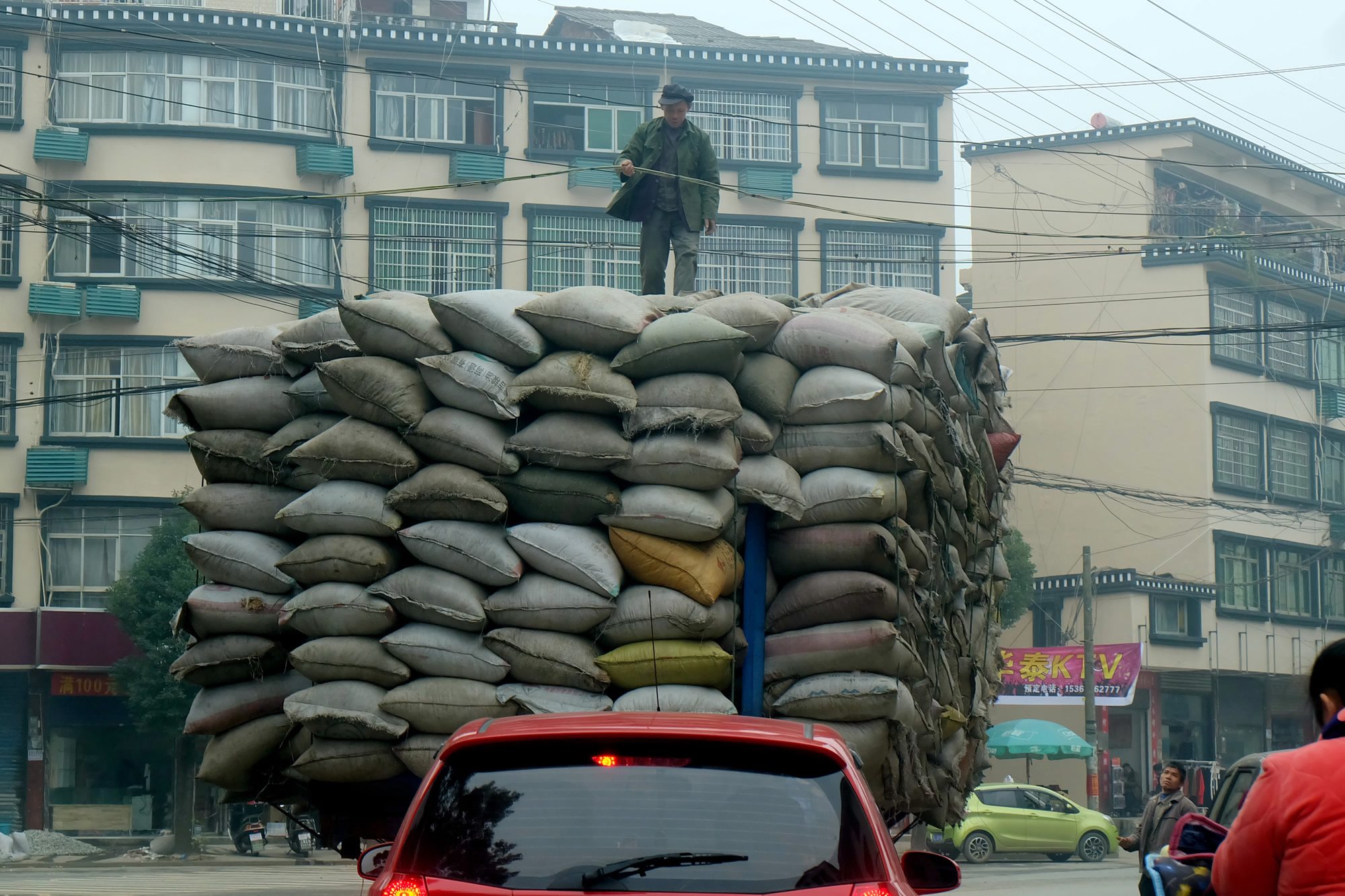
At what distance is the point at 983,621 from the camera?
298 inches

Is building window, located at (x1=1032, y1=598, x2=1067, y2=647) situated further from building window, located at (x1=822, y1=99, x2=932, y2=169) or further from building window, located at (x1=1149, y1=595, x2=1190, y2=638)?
building window, located at (x1=822, y1=99, x2=932, y2=169)

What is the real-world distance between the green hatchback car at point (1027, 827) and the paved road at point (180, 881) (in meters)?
9.65

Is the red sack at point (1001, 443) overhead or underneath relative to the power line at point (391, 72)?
underneath

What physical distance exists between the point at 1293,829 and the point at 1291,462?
133 feet

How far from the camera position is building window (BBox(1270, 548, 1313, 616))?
3959cm

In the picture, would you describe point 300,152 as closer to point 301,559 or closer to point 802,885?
point 301,559

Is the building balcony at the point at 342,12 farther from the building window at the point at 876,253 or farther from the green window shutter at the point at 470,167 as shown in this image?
the building window at the point at 876,253

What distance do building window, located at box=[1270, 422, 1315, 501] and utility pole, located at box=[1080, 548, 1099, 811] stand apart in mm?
12673

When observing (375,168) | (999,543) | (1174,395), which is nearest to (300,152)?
(375,168)

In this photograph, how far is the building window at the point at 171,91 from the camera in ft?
101

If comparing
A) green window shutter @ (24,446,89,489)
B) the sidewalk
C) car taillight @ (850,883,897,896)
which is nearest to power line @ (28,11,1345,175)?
green window shutter @ (24,446,89,489)

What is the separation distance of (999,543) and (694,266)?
2.43 metres

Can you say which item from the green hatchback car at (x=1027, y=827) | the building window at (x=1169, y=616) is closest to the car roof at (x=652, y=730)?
the green hatchback car at (x=1027, y=827)

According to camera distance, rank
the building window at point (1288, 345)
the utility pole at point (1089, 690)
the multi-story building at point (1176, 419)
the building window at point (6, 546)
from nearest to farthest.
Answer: the utility pole at point (1089, 690) < the building window at point (6, 546) < the multi-story building at point (1176, 419) < the building window at point (1288, 345)
